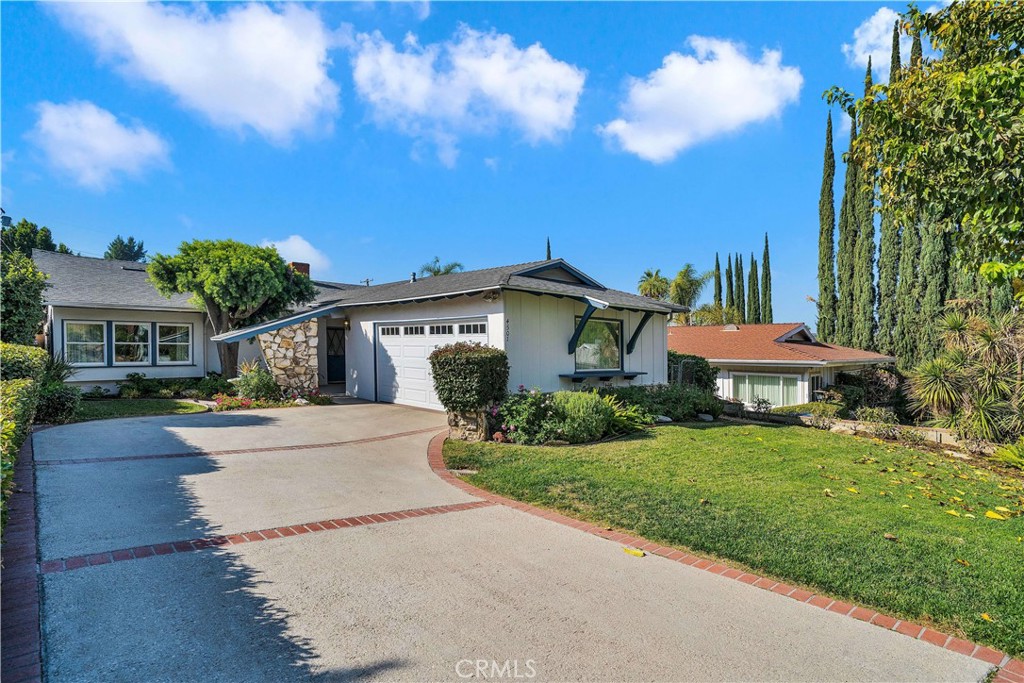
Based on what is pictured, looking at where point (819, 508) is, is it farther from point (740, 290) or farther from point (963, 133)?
point (740, 290)

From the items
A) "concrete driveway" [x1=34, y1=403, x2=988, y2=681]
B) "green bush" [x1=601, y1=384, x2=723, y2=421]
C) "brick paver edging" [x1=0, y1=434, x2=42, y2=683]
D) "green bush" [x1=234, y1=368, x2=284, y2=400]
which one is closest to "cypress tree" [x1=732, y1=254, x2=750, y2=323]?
"green bush" [x1=601, y1=384, x2=723, y2=421]

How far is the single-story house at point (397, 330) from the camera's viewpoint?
12383mm

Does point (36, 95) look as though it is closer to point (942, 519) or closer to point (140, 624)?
point (140, 624)

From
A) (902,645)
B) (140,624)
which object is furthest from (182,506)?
(902,645)

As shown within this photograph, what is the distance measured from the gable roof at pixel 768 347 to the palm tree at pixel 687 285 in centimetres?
1567

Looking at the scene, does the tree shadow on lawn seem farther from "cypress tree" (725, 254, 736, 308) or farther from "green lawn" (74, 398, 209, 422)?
"cypress tree" (725, 254, 736, 308)

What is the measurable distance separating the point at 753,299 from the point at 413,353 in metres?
38.9

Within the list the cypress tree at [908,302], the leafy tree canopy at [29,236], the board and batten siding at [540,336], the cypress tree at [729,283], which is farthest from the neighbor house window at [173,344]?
the cypress tree at [729,283]

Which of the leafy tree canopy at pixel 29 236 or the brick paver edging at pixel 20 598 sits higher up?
the leafy tree canopy at pixel 29 236

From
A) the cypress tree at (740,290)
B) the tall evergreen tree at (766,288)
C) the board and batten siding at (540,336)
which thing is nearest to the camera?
the board and batten siding at (540,336)

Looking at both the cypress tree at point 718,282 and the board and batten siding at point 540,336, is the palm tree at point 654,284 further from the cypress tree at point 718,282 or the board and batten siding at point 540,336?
the board and batten siding at point 540,336

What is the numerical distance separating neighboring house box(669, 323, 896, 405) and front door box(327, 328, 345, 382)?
49.6ft

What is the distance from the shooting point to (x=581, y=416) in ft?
31.4

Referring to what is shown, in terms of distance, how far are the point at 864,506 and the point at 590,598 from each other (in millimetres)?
4080
